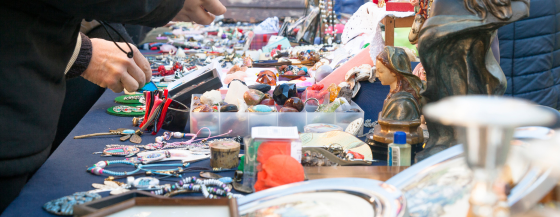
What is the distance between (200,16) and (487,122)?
1.07m

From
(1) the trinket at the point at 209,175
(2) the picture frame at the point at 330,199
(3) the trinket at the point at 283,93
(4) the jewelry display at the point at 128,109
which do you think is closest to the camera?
(2) the picture frame at the point at 330,199

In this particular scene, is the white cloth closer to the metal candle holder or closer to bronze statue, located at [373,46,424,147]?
bronze statue, located at [373,46,424,147]

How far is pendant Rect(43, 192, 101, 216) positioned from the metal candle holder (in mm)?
737

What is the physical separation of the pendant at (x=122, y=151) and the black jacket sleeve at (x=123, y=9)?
0.39 m

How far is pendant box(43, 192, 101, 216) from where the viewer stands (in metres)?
0.85

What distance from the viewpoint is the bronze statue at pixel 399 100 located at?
1.16 meters

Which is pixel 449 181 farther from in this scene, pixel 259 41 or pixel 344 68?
pixel 259 41

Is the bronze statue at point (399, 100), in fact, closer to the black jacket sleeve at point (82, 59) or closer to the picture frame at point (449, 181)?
the picture frame at point (449, 181)

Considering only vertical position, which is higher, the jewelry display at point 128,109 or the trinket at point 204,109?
the trinket at point 204,109

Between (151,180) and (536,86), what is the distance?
2.26m

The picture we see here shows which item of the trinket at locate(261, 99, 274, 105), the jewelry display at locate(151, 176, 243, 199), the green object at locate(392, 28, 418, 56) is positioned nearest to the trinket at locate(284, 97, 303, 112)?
the trinket at locate(261, 99, 274, 105)

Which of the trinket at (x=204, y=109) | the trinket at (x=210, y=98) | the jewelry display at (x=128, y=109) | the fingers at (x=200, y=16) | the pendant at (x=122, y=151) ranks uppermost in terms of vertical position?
the fingers at (x=200, y=16)

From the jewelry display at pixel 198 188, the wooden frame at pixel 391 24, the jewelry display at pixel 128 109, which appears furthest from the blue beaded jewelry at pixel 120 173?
the wooden frame at pixel 391 24

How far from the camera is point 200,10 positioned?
128 centimetres
